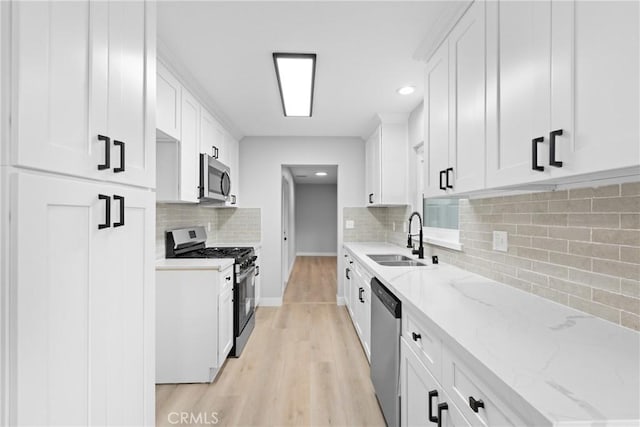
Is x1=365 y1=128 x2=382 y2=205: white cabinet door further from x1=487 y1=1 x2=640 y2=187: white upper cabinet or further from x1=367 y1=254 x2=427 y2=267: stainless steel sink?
x1=487 y1=1 x2=640 y2=187: white upper cabinet

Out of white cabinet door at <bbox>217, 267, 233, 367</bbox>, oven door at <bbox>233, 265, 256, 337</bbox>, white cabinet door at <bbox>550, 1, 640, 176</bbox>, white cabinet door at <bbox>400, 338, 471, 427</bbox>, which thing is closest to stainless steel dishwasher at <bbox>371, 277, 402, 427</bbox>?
white cabinet door at <bbox>400, 338, 471, 427</bbox>

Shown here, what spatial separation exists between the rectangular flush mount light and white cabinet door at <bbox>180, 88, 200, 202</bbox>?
0.78 meters

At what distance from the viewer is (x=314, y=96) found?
2.95m

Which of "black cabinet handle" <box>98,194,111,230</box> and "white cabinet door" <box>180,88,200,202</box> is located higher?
"white cabinet door" <box>180,88,200,202</box>

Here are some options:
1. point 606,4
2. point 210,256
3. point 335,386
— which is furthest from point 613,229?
point 210,256

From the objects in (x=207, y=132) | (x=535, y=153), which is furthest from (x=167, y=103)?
(x=535, y=153)

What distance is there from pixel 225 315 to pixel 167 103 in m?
1.70

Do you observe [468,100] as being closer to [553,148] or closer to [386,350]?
[553,148]

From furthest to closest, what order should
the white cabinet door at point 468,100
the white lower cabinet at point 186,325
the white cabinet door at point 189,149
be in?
the white cabinet door at point 189,149 < the white lower cabinet at point 186,325 < the white cabinet door at point 468,100

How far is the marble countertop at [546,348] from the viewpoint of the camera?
2.17 feet

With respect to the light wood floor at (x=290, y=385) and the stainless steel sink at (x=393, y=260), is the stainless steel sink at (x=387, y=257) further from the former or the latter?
the light wood floor at (x=290, y=385)

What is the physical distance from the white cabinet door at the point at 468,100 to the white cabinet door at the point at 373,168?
2.03m

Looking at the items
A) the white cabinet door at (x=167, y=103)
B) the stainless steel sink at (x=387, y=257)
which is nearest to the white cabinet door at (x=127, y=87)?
the white cabinet door at (x=167, y=103)

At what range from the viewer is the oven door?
113 inches
